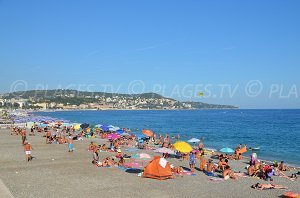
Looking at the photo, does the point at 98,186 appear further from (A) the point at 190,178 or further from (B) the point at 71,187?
(A) the point at 190,178

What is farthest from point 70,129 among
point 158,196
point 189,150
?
point 158,196

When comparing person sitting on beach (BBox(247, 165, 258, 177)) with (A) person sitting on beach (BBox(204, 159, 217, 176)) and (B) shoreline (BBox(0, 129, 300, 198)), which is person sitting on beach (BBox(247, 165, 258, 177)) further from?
(A) person sitting on beach (BBox(204, 159, 217, 176))

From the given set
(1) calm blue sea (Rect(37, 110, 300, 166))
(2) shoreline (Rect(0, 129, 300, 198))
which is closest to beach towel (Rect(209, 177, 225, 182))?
(2) shoreline (Rect(0, 129, 300, 198))

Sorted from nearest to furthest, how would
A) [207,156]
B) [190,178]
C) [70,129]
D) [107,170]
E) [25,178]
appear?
[25,178] < [190,178] < [107,170] < [207,156] < [70,129]

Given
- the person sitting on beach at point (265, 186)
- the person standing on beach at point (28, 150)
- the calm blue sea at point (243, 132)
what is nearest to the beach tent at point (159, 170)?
the person sitting on beach at point (265, 186)

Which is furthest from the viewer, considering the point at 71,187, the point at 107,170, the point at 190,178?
the point at 107,170

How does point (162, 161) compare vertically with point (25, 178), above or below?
above

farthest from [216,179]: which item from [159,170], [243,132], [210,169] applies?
[243,132]

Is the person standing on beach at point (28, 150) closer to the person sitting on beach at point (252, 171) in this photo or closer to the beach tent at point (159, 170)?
the beach tent at point (159, 170)

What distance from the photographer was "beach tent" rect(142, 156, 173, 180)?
641 inches

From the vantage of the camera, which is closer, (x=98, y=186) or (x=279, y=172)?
(x=98, y=186)

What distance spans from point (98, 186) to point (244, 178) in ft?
24.3

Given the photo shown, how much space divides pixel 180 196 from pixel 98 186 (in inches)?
139

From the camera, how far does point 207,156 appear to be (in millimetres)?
26719
